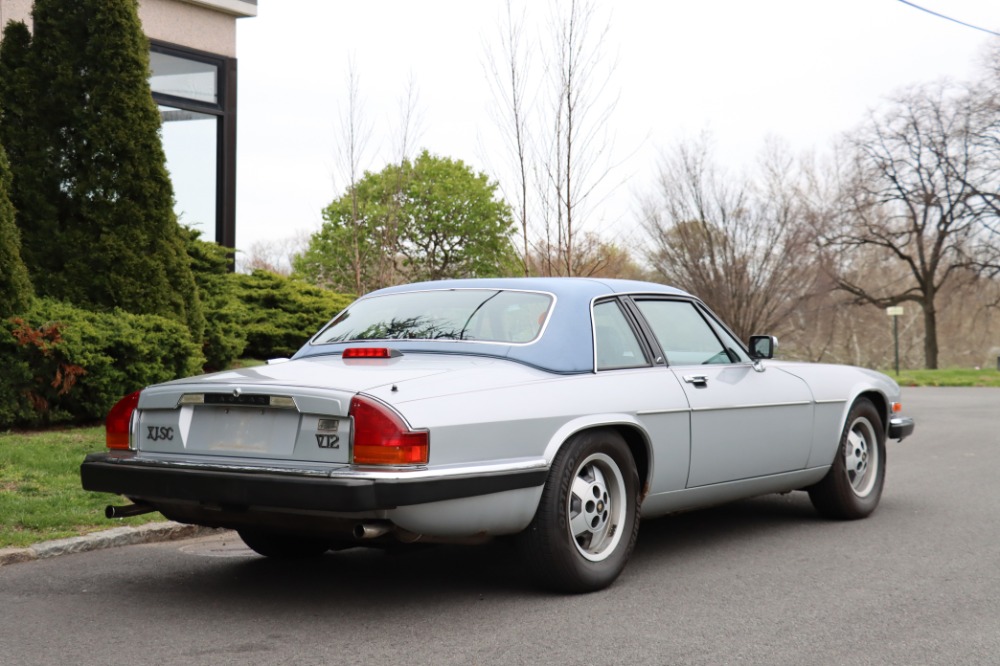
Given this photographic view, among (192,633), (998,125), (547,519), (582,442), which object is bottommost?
(192,633)

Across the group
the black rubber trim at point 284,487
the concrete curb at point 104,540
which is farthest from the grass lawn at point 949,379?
the black rubber trim at point 284,487

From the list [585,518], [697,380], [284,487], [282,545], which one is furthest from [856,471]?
[284,487]

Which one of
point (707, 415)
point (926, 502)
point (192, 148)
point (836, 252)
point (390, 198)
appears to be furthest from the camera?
point (836, 252)

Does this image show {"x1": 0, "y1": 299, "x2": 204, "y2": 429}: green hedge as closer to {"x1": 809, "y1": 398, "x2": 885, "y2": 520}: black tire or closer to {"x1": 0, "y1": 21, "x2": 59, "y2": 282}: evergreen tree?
{"x1": 0, "y1": 21, "x2": 59, "y2": 282}: evergreen tree

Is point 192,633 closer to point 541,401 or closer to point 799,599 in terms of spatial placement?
point 541,401

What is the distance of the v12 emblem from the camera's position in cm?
438

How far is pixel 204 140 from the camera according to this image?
54.7ft

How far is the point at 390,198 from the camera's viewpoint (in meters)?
15.5

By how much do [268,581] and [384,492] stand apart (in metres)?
1.47

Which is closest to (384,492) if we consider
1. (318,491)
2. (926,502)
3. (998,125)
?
(318,491)

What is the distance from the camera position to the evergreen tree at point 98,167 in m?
10.5

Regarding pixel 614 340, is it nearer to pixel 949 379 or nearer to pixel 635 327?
pixel 635 327

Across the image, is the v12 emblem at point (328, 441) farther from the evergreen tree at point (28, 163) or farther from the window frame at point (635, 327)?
the evergreen tree at point (28, 163)

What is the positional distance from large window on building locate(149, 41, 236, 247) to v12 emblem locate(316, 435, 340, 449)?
494 inches
